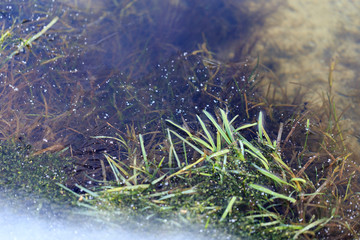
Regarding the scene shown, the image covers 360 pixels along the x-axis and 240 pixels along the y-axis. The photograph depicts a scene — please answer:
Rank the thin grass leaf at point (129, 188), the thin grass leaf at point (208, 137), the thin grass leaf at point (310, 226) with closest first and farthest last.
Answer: the thin grass leaf at point (310, 226)
the thin grass leaf at point (129, 188)
the thin grass leaf at point (208, 137)

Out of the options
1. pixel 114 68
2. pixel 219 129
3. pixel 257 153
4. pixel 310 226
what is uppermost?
pixel 114 68

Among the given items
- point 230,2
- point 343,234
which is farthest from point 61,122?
point 343,234

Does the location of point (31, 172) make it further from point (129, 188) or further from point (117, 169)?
point (129, 188)

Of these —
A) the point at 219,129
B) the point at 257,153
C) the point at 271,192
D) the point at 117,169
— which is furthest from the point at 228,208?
the point at 117,169

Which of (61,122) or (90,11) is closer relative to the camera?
(61,122)

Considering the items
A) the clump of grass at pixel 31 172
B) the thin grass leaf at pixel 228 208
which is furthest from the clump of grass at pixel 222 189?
the clump of grass at pixel 31 172

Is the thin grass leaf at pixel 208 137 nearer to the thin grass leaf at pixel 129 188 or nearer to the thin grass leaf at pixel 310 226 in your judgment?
the thin grass leaf at pixel 129 188

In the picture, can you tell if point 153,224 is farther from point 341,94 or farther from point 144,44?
point 341,94

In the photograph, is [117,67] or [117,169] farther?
[117,67]

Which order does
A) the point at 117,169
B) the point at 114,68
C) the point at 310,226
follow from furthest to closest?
the point at 114,68, the point at 117,169, the point at 310,226
